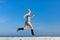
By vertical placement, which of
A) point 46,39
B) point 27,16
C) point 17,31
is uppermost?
point 27,16

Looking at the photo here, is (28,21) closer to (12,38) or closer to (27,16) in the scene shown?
Result: (27,16)

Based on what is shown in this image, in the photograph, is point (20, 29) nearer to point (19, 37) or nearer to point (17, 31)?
point (17, 31)

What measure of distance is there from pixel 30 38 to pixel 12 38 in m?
1.08

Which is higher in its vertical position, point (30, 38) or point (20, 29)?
point (20, 29)

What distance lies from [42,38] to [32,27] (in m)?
1.73

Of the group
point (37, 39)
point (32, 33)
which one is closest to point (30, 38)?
point (37, 39)

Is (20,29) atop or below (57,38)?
atop

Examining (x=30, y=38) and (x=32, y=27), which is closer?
(x=30, y=38)

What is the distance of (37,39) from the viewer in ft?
38.1

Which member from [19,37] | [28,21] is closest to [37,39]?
[19,37]

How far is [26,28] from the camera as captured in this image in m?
13.1

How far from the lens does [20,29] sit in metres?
13.3

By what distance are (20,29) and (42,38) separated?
7.23ft

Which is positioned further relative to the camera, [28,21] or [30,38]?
[28,21]
